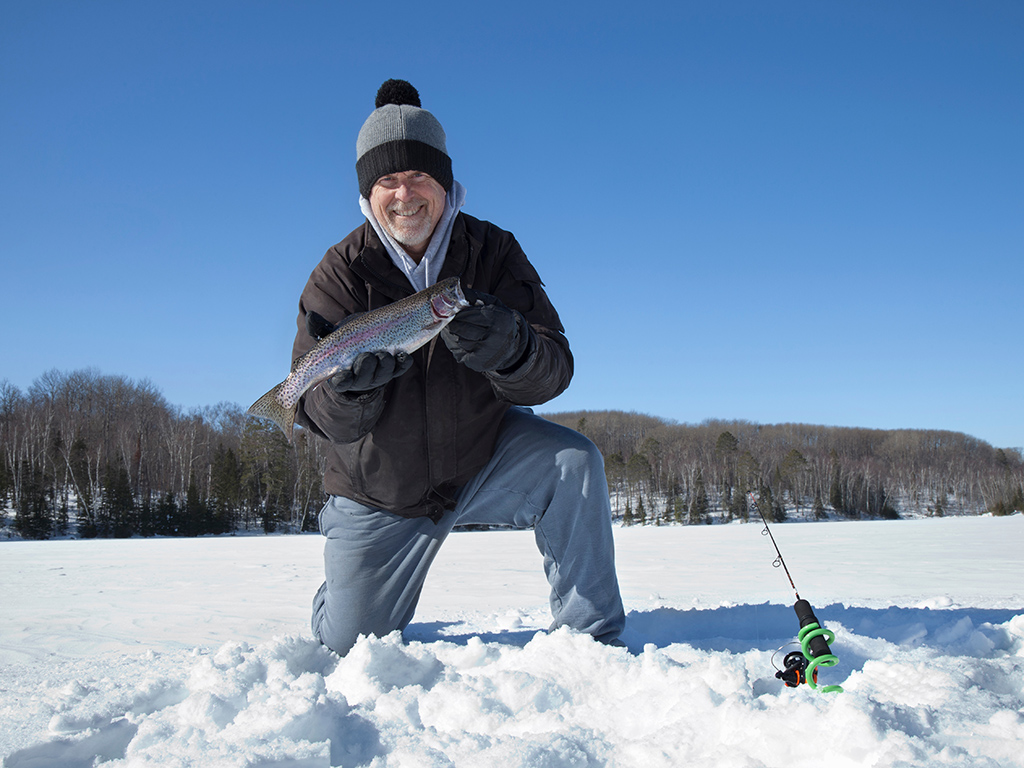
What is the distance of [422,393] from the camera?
3.28 meters

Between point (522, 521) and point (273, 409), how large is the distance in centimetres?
146

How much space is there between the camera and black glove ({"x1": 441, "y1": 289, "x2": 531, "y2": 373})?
2.78m

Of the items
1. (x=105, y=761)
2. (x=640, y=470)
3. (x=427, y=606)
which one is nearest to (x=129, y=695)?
(x=105, y=761)

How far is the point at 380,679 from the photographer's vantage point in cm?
258

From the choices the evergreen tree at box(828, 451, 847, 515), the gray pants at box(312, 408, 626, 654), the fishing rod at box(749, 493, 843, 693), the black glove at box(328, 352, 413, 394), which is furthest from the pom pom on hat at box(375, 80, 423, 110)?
the evergreen tree at box(828, 451, 847, 515)

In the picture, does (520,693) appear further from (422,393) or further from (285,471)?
(285,471)

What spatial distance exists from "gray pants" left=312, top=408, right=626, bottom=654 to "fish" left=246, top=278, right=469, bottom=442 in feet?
2.76

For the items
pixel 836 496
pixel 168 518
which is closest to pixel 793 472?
pixel 836 496

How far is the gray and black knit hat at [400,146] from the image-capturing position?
11.1 ft

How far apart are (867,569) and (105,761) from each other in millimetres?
8526

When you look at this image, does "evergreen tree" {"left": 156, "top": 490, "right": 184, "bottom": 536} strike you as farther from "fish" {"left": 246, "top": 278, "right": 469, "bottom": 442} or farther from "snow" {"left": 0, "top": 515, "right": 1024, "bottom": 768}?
"fish" {"left": 246, "top": 278, "right": 469, "bottom": 442}

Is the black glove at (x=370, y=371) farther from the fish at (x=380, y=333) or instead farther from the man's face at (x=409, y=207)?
the man's face at (x=409, y=207)

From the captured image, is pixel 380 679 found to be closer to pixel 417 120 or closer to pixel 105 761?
pixel 105 761

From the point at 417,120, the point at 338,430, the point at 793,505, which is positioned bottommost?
the point at 793,505
